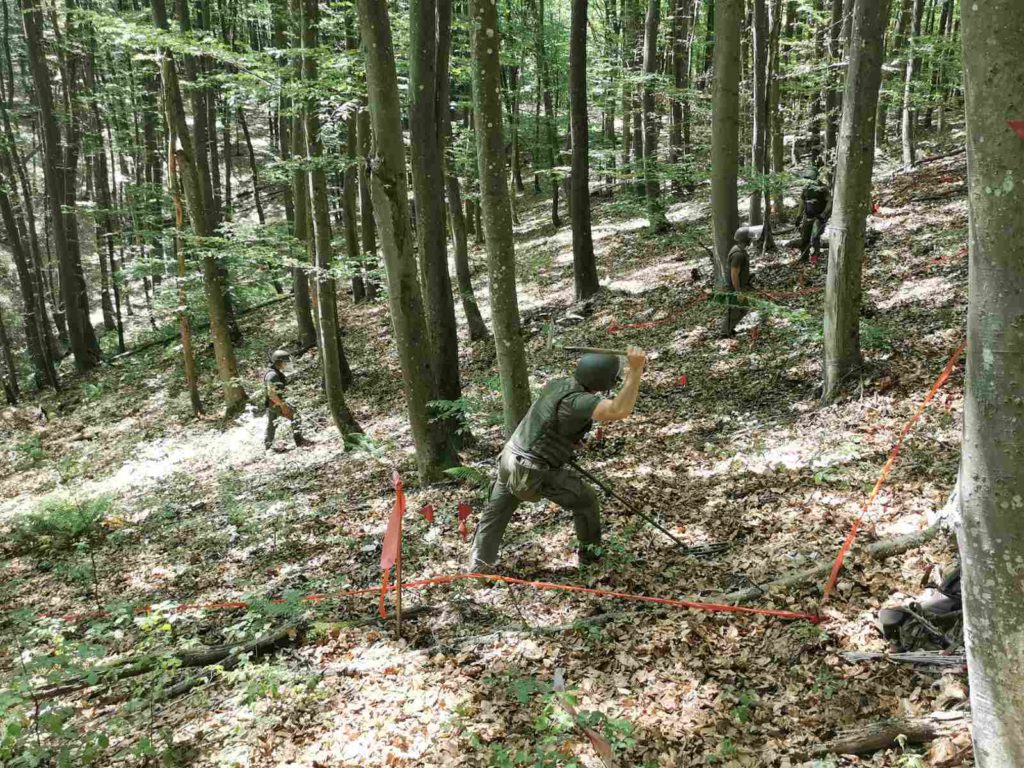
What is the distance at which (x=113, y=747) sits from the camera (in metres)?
4.14

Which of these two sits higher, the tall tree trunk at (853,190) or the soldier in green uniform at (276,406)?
the tall tree trunk at (853,190)

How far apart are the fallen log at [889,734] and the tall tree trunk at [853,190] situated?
15.4 feet

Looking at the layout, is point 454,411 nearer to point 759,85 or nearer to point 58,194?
point 759,85

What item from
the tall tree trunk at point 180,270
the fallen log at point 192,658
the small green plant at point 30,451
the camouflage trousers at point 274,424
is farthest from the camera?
the small green plant at point 30,451

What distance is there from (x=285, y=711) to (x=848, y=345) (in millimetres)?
6621

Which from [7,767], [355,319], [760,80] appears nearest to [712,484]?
[7,767]

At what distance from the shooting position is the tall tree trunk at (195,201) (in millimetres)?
12805

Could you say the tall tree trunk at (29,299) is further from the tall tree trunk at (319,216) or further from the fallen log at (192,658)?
the fallen log at (192,658)

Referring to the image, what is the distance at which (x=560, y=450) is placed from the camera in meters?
5.20

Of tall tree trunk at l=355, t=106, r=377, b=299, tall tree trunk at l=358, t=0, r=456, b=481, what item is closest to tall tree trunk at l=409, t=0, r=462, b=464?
tall tree trunk at l=358, t=0, r=456, b=481

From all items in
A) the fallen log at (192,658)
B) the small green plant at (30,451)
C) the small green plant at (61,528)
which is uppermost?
the fallen log at (192,658)

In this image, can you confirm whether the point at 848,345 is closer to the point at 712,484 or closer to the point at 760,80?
the point at 712,484

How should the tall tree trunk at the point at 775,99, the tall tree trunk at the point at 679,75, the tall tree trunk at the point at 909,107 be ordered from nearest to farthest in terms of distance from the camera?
the tall tree trunk at the point at 775,99 < the tall tree trunk at the point at 909,107 < the tall tree trunk at the point at 679,75

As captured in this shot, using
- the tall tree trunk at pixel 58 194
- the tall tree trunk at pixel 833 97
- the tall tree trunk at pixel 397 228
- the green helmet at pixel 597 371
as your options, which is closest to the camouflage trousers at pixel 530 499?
the green helmet at pixel 597 371
